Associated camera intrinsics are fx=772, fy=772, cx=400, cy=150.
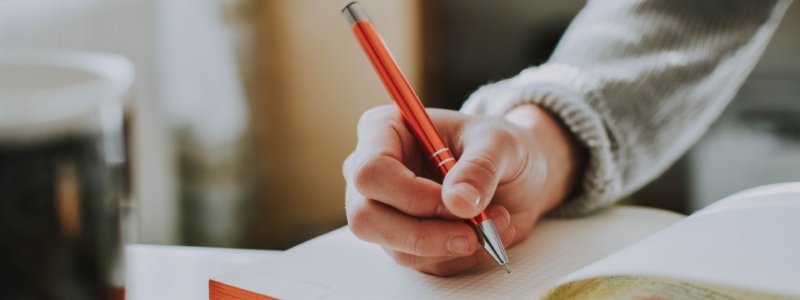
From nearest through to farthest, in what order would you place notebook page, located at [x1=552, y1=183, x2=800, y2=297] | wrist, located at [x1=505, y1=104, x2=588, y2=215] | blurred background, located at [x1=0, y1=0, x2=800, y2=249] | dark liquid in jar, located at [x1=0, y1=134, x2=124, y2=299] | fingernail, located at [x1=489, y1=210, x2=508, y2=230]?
dark liquid in jar, located at [x1=0, y1=134, x2=124, y2=299] < notebook page, located at [x1=552, y1=183, x2=800, y2=297] < fingernail, located at [x1=489, y1=210, x2=508, y2=230] < wrist, located at [x1=505, y1=104, x2=588, y2=215] < blurred background, located at [x1=0, y1=0, x2=800, y2=249]

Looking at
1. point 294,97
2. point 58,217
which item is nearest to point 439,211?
point 58,217

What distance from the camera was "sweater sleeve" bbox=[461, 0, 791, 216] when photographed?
54 cm

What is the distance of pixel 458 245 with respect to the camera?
1.21 ft

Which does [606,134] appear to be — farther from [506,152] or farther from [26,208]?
[26,208]

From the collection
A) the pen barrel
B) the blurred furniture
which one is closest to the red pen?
the pen barrel

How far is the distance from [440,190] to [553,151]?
160 millimetres

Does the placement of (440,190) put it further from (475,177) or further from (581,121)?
(581,121)

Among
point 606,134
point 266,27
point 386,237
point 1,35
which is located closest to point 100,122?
point 386,237

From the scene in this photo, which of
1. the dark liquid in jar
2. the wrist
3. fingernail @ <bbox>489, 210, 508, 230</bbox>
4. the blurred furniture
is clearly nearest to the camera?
the dark liquid in jar

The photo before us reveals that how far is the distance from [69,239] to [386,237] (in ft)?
0.74

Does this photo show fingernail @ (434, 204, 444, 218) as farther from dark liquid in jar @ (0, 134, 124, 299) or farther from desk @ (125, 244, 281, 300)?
dark liquid in jar @ (0, 134, 124, 299)

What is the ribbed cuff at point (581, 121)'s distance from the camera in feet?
1.73

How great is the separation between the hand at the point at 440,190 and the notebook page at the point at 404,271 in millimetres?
12

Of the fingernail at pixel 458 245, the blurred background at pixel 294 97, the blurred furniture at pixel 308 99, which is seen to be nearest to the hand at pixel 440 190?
the fingernail at pixel 458 245
